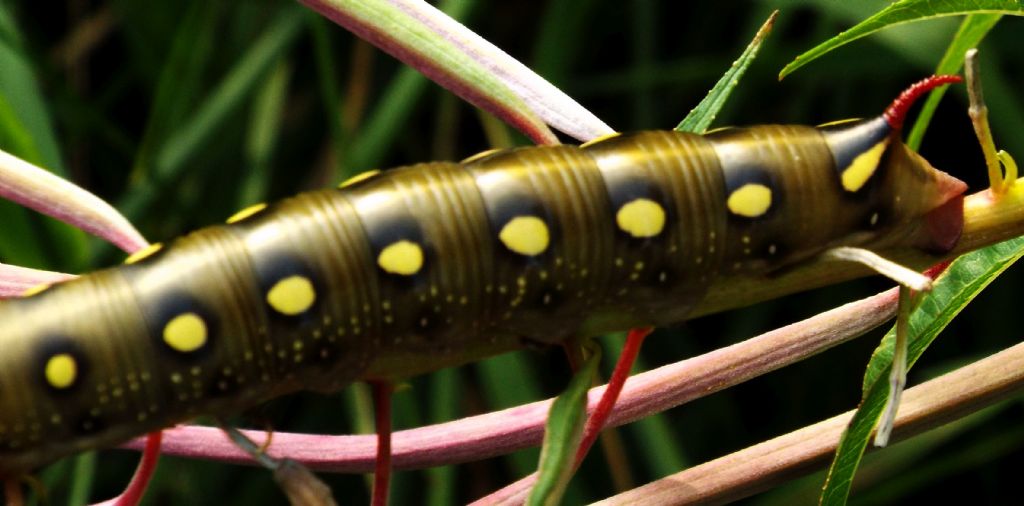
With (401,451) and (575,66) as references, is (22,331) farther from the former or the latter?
(575,66)

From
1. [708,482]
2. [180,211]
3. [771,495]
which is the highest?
[180,211]

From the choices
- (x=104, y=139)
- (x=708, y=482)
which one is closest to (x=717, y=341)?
(x=104, y=139)

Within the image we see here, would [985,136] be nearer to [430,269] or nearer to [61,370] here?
[430,269]

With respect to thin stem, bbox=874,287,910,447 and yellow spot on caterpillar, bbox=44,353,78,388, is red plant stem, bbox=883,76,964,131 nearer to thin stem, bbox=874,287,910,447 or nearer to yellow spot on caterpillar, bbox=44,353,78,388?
thin stem, bbox=874,287,910,447

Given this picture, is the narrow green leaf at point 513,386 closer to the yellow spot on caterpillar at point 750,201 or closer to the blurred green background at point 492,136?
the blurred green background at point 492,136

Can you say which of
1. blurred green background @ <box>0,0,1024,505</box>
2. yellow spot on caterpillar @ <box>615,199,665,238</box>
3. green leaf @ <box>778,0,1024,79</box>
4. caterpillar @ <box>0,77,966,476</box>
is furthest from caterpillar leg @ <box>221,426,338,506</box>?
blurred green background @ <box>0,0,1024,505</box>

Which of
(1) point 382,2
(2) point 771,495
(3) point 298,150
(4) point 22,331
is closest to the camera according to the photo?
(4) point 22,331

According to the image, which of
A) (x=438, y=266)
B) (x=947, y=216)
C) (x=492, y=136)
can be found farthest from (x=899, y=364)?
(x=492, y=136)
